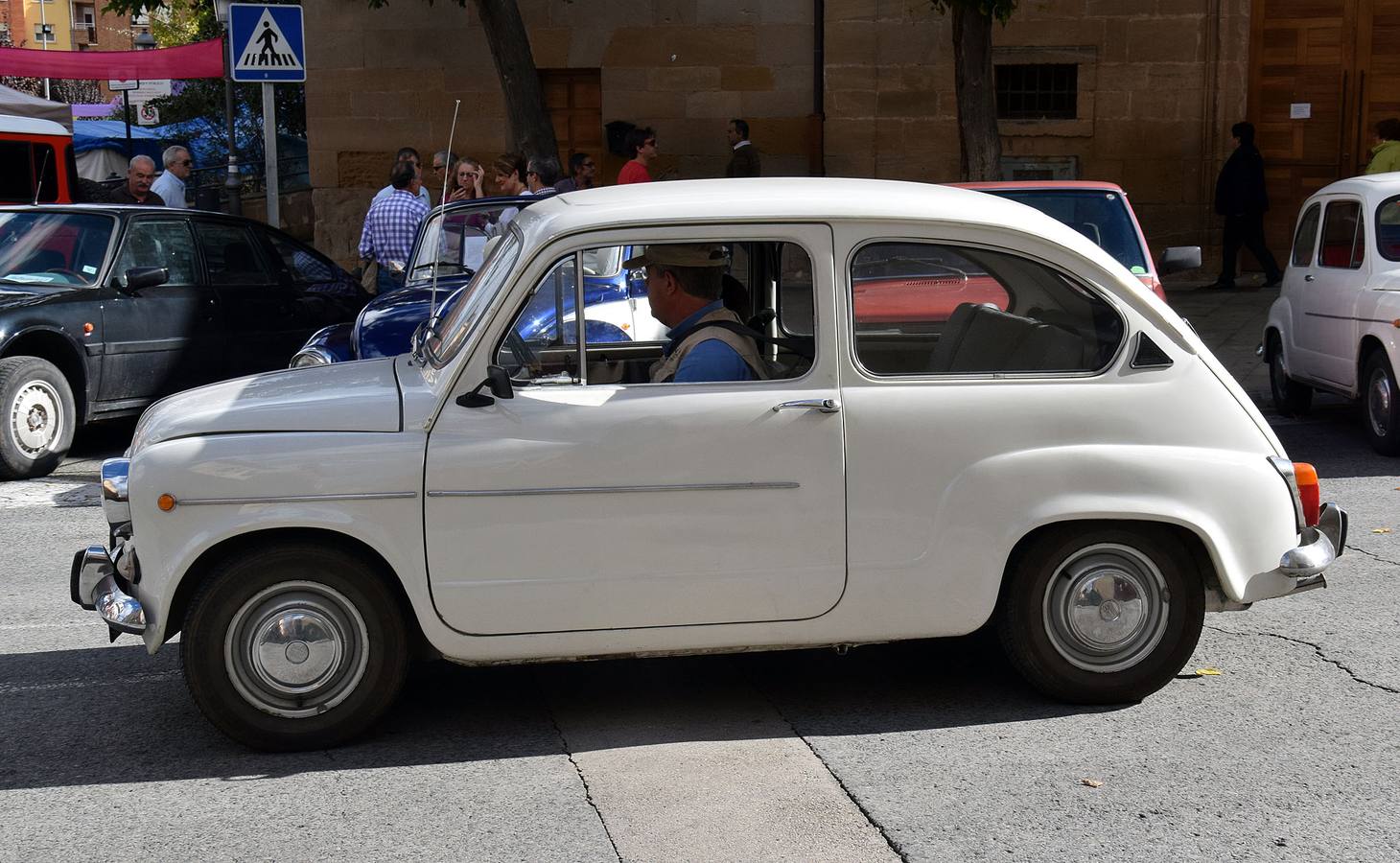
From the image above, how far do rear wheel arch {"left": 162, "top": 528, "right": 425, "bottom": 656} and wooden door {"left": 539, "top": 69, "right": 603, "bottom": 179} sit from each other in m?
16.7

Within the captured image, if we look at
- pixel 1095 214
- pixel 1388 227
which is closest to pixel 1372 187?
pixel 1388 227

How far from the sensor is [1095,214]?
10000mm

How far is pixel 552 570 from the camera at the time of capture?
463 centimetres

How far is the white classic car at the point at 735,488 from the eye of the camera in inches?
180

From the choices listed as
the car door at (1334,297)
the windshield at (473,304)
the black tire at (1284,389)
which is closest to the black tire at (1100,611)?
the windshield at (473,304)

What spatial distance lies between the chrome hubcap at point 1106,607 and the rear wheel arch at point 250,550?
6.71 ft

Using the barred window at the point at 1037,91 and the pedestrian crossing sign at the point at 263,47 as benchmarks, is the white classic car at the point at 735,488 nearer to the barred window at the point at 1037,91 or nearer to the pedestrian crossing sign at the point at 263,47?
the pedestrian crossing sign at the point at 263,47

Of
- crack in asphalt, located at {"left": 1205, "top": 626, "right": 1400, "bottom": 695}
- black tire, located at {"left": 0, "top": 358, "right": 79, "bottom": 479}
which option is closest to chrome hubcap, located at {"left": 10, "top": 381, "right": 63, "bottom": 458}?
black tire, located at {"left": 0, "top": 358, "right": 79, "bottom": 479}

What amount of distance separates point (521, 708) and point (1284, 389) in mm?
7934

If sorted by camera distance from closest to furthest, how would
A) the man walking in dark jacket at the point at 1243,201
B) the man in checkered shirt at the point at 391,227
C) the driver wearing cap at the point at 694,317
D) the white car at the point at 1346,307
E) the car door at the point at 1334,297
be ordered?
the driver wearing cap at the point at 694,317 → the white car at the point at 1346,307 → the car door at the point at 1334,297 → the man in checkered shirt at the point at 391,227 → the man walking in dark jacket at the point at 1243,201

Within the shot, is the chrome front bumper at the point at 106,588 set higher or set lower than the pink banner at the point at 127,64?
lower

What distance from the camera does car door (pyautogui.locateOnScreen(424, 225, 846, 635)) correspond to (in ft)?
15.1

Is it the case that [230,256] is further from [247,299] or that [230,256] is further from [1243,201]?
[1243,201]

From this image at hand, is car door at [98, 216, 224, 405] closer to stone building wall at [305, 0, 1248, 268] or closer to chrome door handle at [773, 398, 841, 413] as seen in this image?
chrome door handle at [773, 398, 841, 413]
